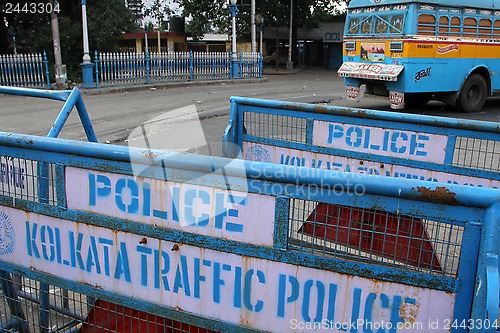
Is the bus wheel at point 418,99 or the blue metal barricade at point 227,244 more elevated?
the blue metal barricade at point 227,244

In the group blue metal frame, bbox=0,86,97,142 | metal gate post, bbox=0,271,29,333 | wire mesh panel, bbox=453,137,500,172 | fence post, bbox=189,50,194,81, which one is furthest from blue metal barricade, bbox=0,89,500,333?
fence post, bbox=189,50,194,81

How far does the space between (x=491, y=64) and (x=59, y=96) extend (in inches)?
492

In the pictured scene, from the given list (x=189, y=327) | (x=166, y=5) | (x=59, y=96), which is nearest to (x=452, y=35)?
(x=59, y=96)

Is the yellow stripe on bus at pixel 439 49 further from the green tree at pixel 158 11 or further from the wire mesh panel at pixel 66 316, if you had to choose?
the green tree at pixel 158 11

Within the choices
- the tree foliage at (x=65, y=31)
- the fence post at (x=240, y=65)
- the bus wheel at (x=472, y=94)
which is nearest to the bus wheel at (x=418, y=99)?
the bus wheel at (x=472, y=94)

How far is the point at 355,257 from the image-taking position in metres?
2.19

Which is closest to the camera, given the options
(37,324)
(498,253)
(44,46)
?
(498,253)

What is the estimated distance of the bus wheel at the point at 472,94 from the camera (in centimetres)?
1269

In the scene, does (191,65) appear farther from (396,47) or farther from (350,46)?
(396,47)

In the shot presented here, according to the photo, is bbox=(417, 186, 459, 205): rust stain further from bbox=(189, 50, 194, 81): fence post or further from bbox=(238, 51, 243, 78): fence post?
bbox=(238, 51, 243, 78): fence post

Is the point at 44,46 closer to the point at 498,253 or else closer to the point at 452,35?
the point at 452,35

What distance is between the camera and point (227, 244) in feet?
7.00

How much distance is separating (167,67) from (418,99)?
10089mm

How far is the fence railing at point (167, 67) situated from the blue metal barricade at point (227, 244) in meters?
15.4
